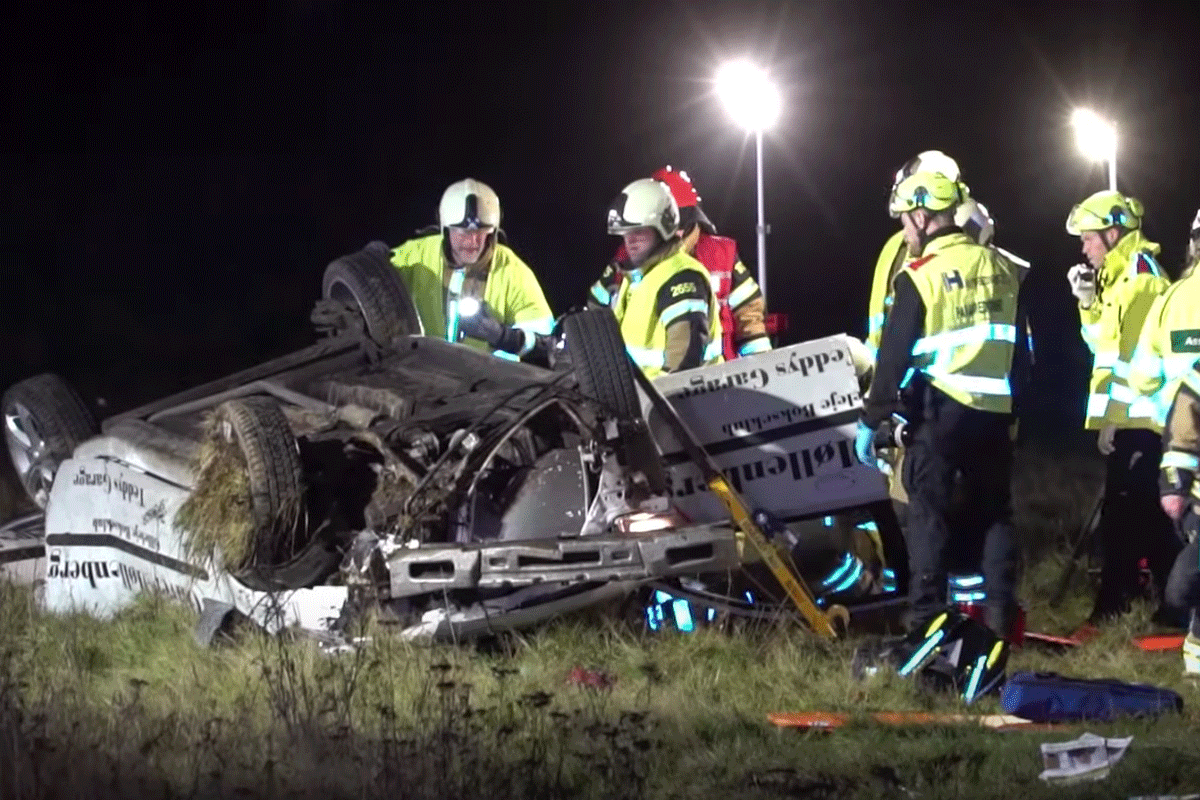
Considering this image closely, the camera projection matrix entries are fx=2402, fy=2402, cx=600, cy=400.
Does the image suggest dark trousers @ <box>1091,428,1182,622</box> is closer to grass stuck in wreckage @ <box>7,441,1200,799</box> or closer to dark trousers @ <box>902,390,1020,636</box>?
grass stuck in wreckage @ <box>7,441,1200,799</box>

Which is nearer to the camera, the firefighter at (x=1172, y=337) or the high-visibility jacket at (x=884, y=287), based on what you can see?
the firefighter at (x=1172, y=337)

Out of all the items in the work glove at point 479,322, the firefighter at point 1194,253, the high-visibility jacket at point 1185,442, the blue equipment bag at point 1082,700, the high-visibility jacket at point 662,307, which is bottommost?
the blue equipment bag at point 1082,700

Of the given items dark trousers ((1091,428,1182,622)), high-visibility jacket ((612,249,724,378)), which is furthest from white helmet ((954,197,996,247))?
dark trousers ((1091,428,1182,622))

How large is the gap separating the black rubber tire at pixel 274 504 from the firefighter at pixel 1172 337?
3223 millimetres

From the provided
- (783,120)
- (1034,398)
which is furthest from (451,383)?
(783,120)

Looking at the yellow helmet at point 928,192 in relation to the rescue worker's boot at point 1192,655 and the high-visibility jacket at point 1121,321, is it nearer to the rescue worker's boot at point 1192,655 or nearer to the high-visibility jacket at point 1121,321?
the high-visibility jacket at point 1121,321

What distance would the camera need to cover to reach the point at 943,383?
31.1 ft

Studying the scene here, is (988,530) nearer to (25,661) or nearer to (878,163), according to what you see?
(25,661)

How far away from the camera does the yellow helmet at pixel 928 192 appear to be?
9.49m

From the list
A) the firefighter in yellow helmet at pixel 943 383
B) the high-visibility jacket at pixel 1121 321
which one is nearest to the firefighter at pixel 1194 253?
the firefighter in yellow helmet at pixel 943 383

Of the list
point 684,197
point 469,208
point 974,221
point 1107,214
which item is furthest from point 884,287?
point 469,208

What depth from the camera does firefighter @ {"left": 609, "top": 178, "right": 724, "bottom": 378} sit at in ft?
34.0

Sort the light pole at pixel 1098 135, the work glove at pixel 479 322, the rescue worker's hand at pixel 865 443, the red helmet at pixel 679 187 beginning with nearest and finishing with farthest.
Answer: the rescue worker's hand at pixel 865 443 < the work glove at pixel 479 322 < the red helmet at pixel 679 187 < the light pole at pixel 1098 135

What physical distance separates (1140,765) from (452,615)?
2928 mm
